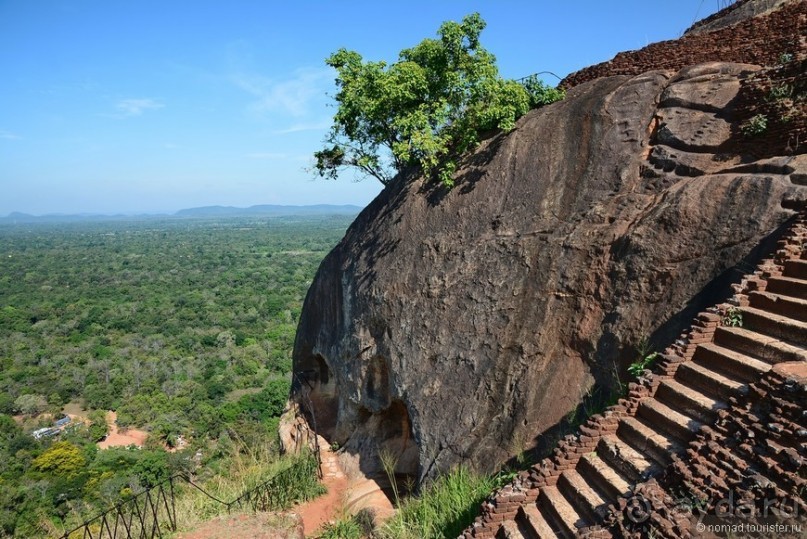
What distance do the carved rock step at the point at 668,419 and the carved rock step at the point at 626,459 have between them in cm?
41

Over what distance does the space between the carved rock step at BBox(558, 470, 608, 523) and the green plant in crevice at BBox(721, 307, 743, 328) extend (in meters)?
2.63

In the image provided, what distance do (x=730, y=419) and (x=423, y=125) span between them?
7.94m

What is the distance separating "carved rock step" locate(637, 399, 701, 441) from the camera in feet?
18.3

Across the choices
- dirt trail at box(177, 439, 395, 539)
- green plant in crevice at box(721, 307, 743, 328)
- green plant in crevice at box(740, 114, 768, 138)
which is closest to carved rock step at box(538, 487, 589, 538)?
green plant in crevice at box(721, 307, 743, 328)

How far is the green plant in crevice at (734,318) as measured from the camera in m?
6.35

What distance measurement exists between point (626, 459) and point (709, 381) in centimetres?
131

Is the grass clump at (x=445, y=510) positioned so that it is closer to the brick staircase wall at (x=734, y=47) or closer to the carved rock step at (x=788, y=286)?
the carved rock step at (x=788, y=286)

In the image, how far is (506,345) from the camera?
8812mm

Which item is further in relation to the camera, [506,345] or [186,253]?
[186,253]

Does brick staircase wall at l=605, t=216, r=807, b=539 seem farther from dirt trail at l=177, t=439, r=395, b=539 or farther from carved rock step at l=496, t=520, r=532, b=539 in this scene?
dirt trail at l=177, t=439, r=395, b=539

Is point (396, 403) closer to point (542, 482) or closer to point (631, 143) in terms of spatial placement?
point (542, 482)

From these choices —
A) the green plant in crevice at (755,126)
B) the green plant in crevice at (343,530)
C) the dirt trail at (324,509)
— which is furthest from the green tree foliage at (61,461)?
the green plant in crevice at (755,126)

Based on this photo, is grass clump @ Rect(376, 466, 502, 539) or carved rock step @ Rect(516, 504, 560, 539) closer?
carved rock step @ Rect(516, 504, 560, 539)

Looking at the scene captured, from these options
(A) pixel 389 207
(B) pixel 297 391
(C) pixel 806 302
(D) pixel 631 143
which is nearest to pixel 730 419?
(C) pixel 806 302
